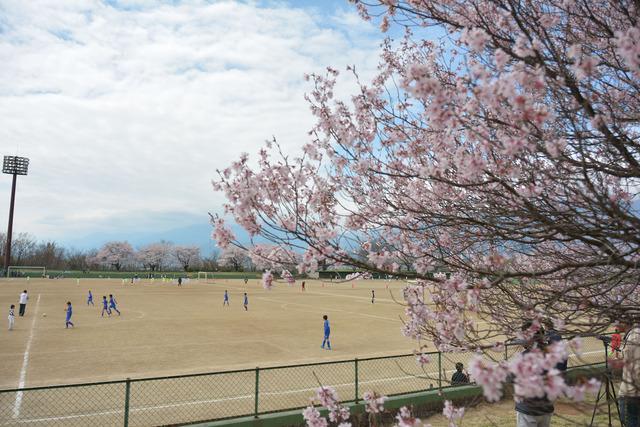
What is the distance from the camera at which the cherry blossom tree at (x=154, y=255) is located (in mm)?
141250

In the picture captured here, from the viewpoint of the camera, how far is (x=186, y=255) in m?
148

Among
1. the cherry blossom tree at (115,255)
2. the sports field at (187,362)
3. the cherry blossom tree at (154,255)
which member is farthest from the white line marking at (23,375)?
the cherry blossom tree at (154,255)

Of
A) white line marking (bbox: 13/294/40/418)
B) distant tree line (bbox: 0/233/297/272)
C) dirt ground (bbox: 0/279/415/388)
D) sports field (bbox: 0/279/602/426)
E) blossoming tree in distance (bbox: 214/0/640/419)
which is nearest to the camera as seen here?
blossoming tree in distance (bbox: 214/0/640/419)

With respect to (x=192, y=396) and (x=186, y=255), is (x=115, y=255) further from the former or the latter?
(x=192, y=396)

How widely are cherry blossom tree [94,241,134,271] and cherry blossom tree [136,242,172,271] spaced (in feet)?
11.7

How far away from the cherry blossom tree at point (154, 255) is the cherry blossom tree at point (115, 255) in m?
3.58

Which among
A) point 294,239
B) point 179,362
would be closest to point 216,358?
point 179,362

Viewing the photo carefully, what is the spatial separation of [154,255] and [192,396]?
14072 centimetres

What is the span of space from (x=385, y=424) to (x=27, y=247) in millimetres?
Result: 141693

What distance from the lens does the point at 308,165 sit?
529 centimetres

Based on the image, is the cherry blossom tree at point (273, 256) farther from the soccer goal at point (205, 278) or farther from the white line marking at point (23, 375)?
the soccer goal at point (205, 278)

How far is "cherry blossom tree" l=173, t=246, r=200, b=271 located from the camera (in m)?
147

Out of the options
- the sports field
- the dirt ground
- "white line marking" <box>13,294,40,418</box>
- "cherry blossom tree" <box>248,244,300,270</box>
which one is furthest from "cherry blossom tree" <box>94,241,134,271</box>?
"cherry blossom tree" <box>248,244,300,270</box>

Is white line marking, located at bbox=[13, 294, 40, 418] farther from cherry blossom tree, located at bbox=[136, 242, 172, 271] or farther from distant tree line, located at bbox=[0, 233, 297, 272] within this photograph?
cherry blossom tree, located at bbox=[136, 242, 172, 271]
